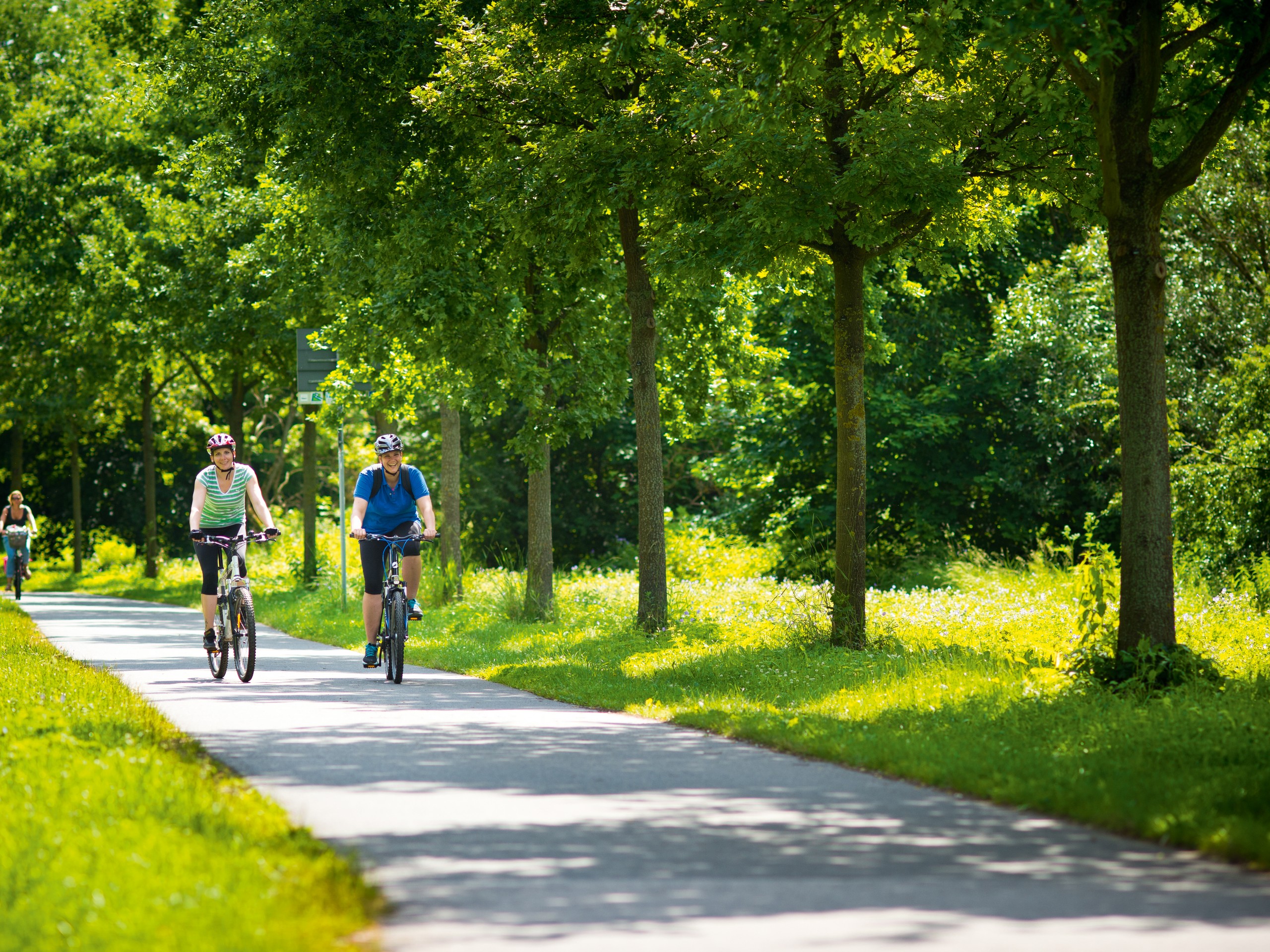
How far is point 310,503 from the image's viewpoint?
1151 inches

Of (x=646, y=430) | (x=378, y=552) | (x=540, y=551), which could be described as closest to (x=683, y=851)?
(x=378, y=552)

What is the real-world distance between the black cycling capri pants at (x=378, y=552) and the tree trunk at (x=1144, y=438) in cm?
606

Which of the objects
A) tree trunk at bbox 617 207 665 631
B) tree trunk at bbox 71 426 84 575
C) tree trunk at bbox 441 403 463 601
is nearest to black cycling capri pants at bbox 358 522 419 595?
tree trunk at bbox 617 207 665 631

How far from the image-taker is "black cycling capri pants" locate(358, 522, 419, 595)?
43.1 ft

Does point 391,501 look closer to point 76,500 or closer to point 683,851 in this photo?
point 683,851

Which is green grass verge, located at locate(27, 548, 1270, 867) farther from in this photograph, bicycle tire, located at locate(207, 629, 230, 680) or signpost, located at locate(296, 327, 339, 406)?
signpost, located at locate(296, 327, 339, 406)

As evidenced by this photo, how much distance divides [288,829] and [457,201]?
38.4 ft

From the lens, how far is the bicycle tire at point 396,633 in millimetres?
12859

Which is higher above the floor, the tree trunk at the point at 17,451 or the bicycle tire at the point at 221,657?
the tree trunk at the point at 17,451

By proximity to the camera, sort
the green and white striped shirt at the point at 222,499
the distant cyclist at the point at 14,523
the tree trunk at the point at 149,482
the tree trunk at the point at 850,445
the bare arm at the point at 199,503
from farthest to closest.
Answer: the tree trunk at the point at 149,482, the distant cyclist at the point at 14,523, the tree trunk at the point at 850,445, the green and white striped shirt at the point at 222,499, the bare arm at the point at 199,503

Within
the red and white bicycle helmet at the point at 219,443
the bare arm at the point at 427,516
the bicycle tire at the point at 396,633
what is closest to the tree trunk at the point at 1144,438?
the bare arm at the point at 427,516

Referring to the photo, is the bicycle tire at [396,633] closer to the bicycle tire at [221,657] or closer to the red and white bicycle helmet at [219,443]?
the bicycle tire at [221,657]

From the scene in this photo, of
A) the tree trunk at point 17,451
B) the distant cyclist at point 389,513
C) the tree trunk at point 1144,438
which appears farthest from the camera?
the tree trunk at point 17,451

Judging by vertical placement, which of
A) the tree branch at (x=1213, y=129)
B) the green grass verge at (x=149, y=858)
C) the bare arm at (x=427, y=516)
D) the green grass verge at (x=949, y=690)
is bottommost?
the green grass verge at (x=949, y=690)
